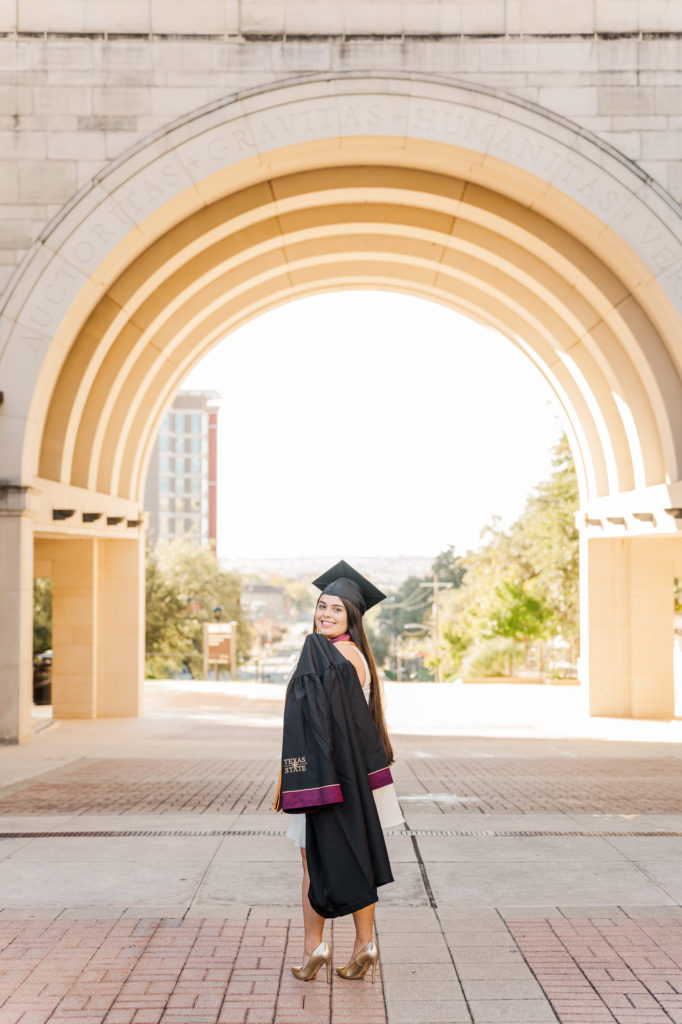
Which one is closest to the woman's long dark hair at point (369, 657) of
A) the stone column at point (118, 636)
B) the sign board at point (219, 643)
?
the stone column at point (118, 636)

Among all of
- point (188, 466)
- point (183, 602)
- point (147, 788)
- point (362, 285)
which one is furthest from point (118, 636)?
point (188, 466)

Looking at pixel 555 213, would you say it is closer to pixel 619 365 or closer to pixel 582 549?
pixel 619 365

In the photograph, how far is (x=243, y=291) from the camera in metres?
19.4

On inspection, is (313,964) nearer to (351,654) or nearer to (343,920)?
(343,920)

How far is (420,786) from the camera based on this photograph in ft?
31.3

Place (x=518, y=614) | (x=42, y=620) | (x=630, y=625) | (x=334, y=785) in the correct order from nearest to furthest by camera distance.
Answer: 1. (x=334, y=785)
2. (x=630, y=625)
3. (x=518, y=614)
4. (x=42, y=620)

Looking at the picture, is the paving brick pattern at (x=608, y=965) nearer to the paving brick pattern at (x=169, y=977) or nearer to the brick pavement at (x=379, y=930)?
the brick pavement at (x=379, y=930)

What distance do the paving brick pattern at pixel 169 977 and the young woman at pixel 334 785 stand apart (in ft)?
0.80

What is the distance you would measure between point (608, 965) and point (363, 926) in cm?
119

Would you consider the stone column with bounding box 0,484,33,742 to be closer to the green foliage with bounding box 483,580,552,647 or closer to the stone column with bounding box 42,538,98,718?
the stone column with bounding box 42,538,98,718

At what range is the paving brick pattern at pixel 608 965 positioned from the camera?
13.6 ft

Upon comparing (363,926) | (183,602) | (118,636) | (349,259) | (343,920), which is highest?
(349,259)

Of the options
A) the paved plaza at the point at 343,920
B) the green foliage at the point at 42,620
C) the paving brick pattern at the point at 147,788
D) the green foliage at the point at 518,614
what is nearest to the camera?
the paved plaza at the point at 343,920

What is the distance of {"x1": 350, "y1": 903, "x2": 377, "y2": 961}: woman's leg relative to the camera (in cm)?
450
